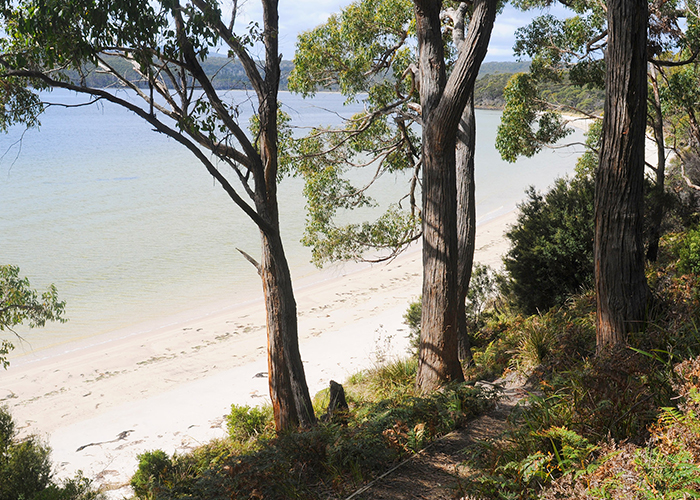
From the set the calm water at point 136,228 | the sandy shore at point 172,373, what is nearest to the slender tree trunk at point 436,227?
the calm water at point 136,228

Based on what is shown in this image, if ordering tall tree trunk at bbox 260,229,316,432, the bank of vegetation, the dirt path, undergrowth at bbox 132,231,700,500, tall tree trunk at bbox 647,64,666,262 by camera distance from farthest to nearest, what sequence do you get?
1. tall tree trunk at bbox 647,64,666,262
2. tall tree trunk at bbox 260,229,316,432
3. the dirt path
4. the bank of vegetation
5. undergrowth at bbox 132,231,700,500

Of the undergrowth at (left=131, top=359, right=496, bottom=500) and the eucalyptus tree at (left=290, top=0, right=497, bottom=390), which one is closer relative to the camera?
the undergrowth at (left=131, top=359, right=496, bottom=500)

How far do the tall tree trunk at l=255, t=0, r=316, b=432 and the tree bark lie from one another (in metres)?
1.67

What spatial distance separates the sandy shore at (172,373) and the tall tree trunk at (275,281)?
2.73 metres

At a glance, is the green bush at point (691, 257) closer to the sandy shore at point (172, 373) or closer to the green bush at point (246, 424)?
the sandy shore at point (172, 373)

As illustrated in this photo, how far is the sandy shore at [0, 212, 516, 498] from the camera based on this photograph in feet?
31.2

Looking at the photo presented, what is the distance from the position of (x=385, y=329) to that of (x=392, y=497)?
34.1ft

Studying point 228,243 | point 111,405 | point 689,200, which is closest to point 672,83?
point 689,200

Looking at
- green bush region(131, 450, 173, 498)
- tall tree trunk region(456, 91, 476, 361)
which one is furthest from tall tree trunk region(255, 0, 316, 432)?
tall tree trunk region(456, 91, 476, 361)

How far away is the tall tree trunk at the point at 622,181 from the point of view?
4738 mm

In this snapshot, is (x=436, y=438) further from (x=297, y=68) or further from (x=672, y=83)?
(x=672, y=83)

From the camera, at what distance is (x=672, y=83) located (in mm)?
10359

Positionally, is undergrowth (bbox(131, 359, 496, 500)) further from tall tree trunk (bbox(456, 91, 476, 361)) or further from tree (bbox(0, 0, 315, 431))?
tall tree trunk (bbox(456, 91, 476, 361))

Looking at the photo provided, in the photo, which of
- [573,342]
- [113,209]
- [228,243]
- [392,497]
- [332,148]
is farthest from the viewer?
[113,209]
